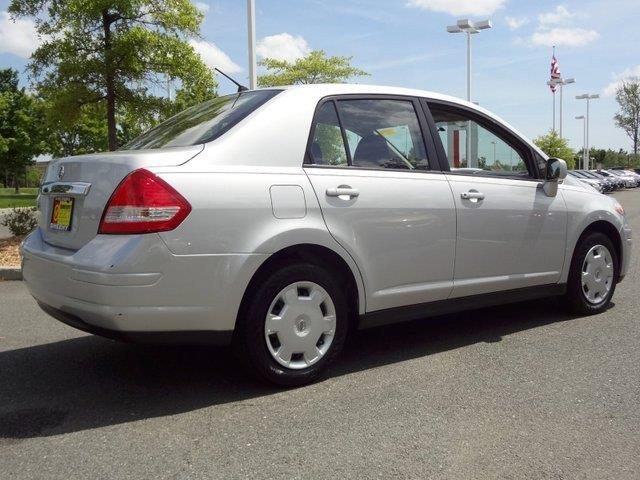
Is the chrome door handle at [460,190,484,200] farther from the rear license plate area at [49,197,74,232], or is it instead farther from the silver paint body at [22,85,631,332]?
the rear license plate area at [49,197,74,232]

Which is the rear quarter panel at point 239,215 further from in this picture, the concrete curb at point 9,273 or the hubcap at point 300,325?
the concrete curb at point 9,273

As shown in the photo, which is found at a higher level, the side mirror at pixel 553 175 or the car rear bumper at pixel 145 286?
the side mirror at pixel 553 175

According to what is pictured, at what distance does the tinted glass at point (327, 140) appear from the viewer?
371 cm

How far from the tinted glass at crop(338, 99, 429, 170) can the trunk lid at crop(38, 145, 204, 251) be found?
1.03m

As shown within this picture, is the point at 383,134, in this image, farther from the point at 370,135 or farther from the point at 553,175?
the point at 553,175

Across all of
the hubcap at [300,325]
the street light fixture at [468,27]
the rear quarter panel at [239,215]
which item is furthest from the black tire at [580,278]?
the street light fixture at [468,27]

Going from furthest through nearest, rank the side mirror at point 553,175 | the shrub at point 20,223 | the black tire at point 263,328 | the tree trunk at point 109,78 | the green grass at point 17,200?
1. the green grass at point 17,200
2. the tree trunk at point 109,78
3. the shrub at point 20,223
4. the side mirror at point 553,175
5. the black tire at point 263,328

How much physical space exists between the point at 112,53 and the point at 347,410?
9457 mm

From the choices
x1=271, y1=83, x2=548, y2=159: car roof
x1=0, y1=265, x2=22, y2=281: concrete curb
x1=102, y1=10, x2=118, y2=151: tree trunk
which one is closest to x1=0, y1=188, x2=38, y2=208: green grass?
x1=102, y1=10, x2=118, y2=151: tree trunk

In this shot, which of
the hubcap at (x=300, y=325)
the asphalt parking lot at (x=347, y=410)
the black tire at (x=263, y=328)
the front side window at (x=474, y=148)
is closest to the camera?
the asphalt parking lot at (x=347, y=410)

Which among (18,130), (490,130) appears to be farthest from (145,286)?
(18,130)

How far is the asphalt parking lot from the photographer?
8.86 ft

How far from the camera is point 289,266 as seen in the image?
3.49m

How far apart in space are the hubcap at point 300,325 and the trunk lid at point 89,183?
3.08 feet
